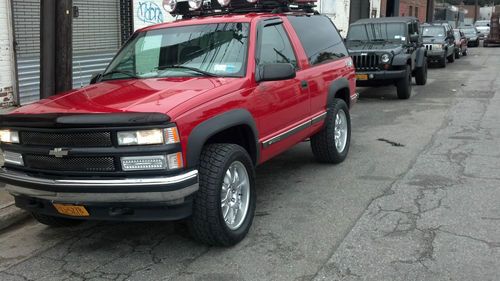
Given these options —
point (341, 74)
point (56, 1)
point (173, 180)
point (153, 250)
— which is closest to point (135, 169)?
point (173, 180)

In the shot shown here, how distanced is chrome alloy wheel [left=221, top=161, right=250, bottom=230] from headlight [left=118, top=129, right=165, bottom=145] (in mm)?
726

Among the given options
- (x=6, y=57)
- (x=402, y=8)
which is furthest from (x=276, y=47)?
(x=402, y=8)

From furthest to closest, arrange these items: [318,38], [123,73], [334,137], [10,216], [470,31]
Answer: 1. [470,31]
2. [334,137]
3. [318,38]
4. [123,73]
5. [10,216]

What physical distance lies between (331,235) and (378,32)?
31.8 ft

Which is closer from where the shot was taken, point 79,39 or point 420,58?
point 79,39

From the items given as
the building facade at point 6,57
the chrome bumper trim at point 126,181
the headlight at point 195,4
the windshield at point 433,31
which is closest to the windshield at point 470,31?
Result: the windshield at point 433,31

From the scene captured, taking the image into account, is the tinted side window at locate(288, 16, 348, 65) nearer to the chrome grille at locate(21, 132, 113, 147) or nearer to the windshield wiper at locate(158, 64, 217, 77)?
the windshield wiper at locate(158, 64, 217, 77)

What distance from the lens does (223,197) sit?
4.07 metres

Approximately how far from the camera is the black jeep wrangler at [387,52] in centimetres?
1182

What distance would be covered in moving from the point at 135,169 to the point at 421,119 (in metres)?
7.31

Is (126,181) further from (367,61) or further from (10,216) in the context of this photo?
(367,61)

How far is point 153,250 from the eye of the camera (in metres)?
4.15

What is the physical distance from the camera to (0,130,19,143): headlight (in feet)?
13.0

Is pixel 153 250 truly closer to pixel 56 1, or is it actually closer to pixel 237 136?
pixel 237 136
